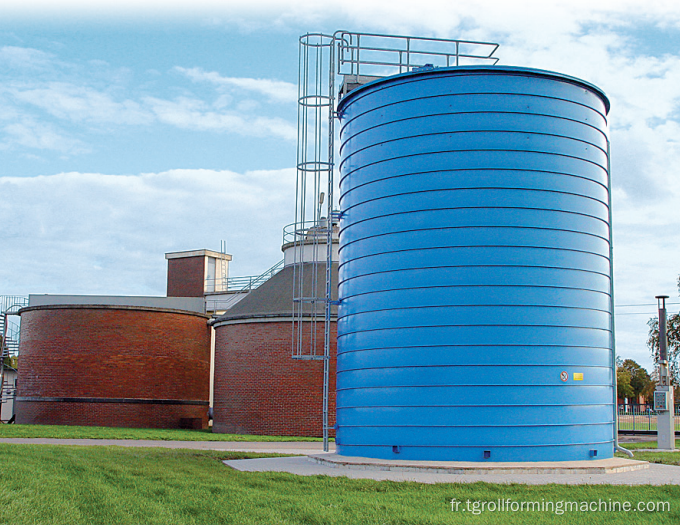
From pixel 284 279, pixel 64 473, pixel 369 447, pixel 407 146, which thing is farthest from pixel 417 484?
pixel 284 279

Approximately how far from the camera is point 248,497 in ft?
31.2

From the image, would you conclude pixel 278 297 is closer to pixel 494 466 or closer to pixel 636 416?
pixel 494 466

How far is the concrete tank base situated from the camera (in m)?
12.6

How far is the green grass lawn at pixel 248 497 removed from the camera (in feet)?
26.8

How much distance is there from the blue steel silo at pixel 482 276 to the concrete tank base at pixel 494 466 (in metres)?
0.38

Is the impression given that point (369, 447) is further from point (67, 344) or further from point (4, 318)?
point (4, 318)

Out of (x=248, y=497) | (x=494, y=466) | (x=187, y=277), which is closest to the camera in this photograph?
(x=248, y=497)

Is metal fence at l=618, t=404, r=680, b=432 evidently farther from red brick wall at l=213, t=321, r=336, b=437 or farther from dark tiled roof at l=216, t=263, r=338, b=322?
red brick wall at l=213, t=321, r=336, b=437

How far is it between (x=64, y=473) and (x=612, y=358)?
10.2 m

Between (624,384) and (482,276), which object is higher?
(482,276)

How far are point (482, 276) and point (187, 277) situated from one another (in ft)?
110

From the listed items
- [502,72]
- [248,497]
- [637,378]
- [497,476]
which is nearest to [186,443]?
[497,476]

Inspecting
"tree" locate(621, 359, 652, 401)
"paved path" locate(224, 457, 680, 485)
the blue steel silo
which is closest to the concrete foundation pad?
"paved path" locate(224, 457, 680, 485)

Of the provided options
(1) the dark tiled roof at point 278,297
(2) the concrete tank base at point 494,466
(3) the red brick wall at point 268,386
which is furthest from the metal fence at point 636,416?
(2) the concrete tank base at point 494,466
